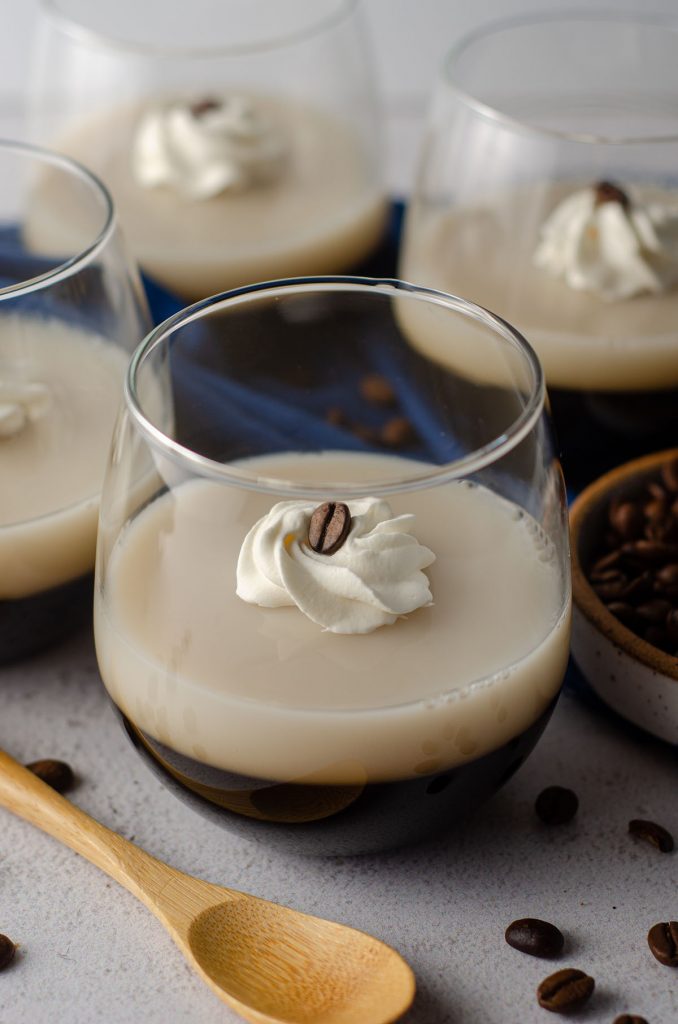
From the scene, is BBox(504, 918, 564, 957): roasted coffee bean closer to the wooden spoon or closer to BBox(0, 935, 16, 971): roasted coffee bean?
the wooden spoon

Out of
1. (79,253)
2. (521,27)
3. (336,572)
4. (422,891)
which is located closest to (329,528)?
(336,572)

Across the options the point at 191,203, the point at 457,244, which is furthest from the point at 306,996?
the point at 191,203

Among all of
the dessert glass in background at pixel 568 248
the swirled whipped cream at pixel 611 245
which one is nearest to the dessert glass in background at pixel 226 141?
the dessert glass in background at pixel 568 248

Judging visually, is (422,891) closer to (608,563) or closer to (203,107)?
(608,563)

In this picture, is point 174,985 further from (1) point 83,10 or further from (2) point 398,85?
(2) point 398,85

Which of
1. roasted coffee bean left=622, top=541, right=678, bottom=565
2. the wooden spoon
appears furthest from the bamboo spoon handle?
roasted coffee bean left=622, top=541, right=678, bottom=565

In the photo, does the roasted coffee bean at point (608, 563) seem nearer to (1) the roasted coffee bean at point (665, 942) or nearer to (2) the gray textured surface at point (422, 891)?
(2) the gray textured surface at point (422, 891)

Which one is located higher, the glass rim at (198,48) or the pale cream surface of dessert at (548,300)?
the glass rim at (198,48)
